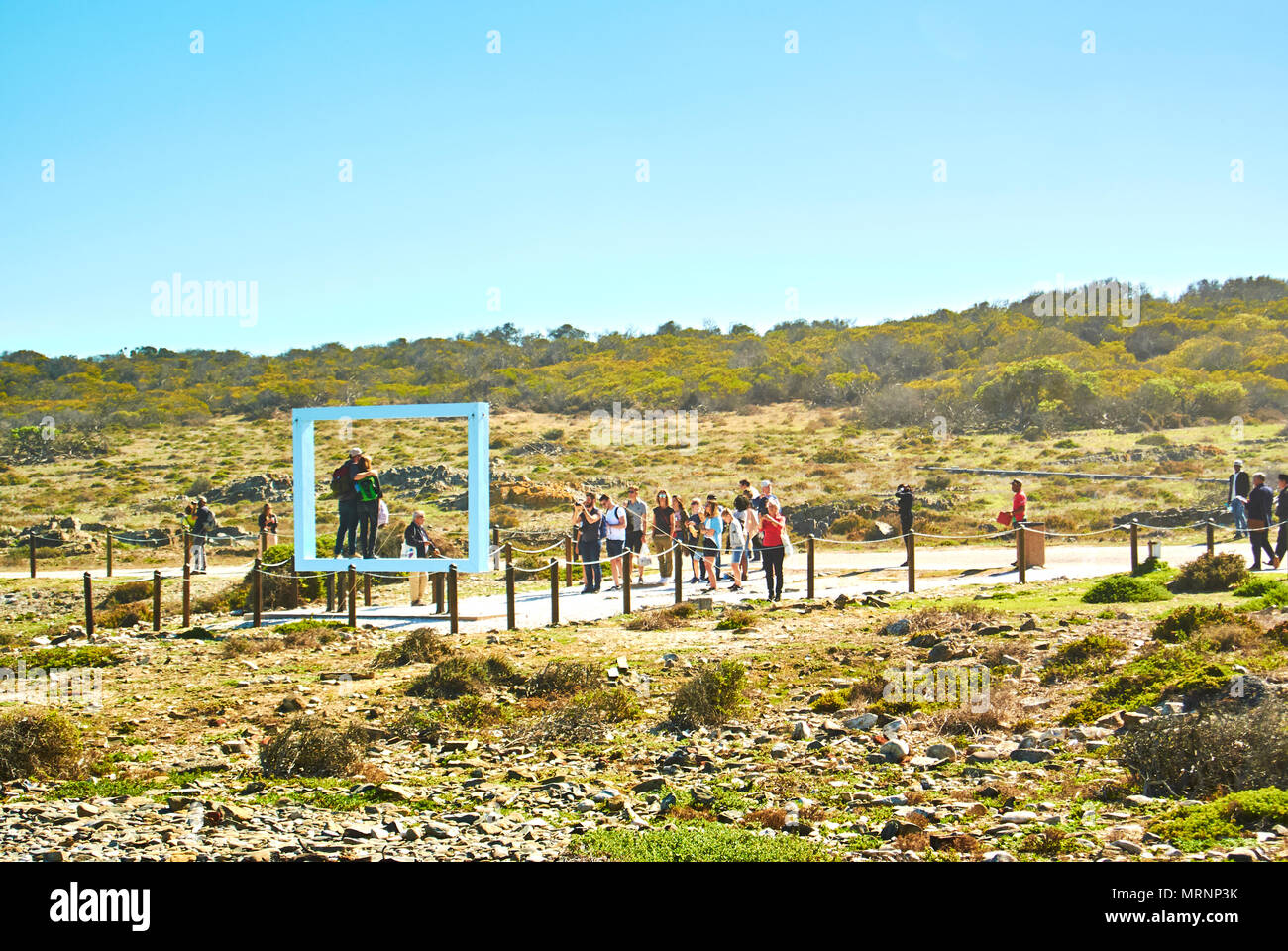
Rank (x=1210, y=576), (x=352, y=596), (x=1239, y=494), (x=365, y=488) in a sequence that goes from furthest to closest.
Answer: (x=1239, y=494) → (x=365, y=488) → (x=1210, y=576) → (x=352, y=596)

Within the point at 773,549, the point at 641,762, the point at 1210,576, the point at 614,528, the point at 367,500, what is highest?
the point at 367,500

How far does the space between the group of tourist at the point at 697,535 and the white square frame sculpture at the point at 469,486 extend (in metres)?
2.42

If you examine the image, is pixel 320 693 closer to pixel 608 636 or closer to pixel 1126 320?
pixel 608 636

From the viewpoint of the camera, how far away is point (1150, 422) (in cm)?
4556

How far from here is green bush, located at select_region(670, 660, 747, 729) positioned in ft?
34.0

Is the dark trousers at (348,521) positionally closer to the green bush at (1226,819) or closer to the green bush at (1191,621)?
the green bush at (1191,621)

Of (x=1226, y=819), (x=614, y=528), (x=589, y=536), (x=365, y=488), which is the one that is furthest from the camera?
(x=614, y=528)

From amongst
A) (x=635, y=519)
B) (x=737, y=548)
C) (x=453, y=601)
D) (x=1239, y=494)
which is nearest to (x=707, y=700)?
(x=453, y=601)

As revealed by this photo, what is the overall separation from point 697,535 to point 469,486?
501cm

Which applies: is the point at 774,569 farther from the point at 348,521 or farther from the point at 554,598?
the point at 348,521

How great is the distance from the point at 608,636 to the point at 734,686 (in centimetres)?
404

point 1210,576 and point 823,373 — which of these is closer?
point 1210,576

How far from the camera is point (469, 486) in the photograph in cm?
1625

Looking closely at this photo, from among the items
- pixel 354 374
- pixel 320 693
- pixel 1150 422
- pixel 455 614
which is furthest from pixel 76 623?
pixel 354 374
